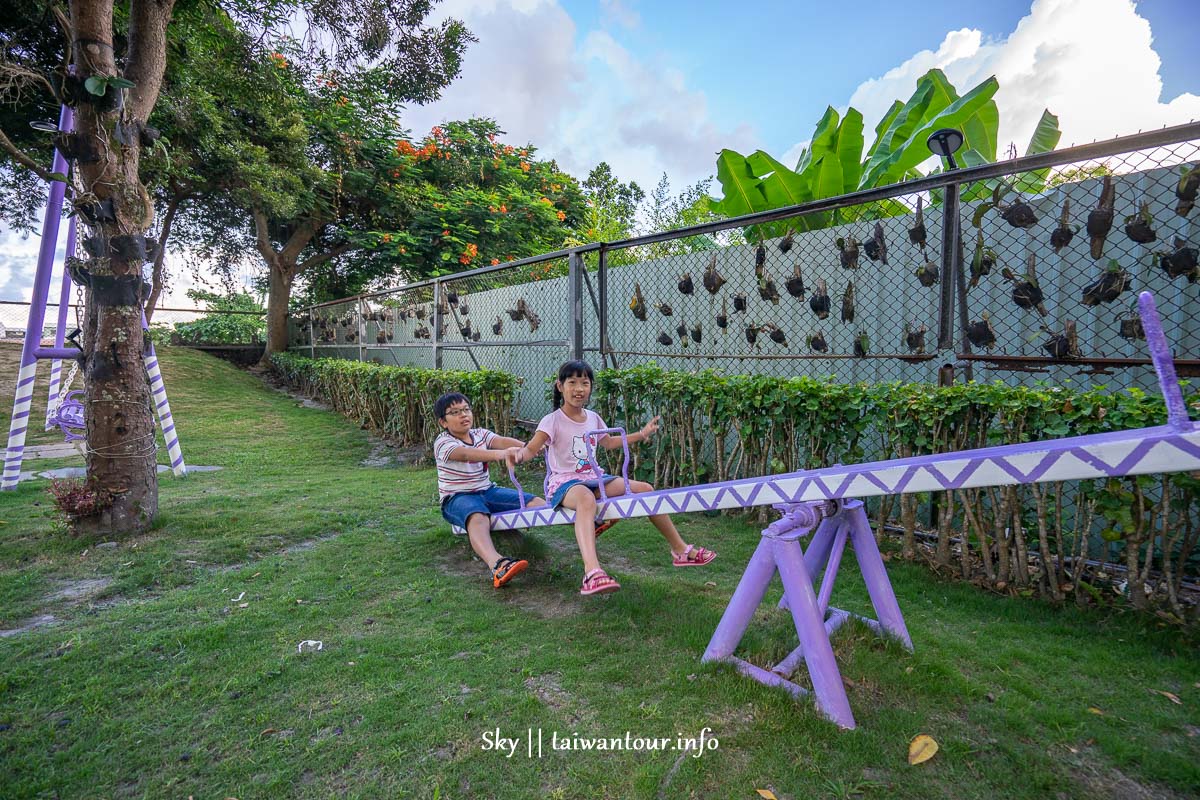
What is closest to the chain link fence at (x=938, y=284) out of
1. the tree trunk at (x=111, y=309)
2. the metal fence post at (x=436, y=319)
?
the metal fence post at (x=436, y=319)

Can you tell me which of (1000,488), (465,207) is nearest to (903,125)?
(1000,488)

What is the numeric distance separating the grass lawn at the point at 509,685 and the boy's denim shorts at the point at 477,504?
0.29m

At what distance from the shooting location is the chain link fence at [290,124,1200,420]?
354 centimetres

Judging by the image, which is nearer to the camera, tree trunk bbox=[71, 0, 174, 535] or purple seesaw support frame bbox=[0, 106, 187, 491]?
tree trunk bbox=[71, 0, 174, 535]

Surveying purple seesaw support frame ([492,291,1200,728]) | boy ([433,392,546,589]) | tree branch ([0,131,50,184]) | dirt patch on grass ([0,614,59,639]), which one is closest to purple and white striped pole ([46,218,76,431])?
tree branch ([0,131,50,184])

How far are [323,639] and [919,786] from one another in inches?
97.0

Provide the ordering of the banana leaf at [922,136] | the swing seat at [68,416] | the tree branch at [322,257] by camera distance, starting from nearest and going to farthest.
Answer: the banana leaf at [922,136]
the swing seat at [68,416]
the tree branch at [322,257]

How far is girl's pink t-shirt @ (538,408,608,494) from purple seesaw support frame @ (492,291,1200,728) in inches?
24.3

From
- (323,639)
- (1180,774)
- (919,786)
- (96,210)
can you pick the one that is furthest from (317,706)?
(96,210)

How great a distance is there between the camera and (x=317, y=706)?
7.38 ft

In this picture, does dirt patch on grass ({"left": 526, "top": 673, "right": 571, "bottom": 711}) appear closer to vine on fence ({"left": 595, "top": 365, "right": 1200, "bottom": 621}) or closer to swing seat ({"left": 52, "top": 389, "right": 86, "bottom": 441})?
vine on fence ({"left": 595, "top": 365, "right": 1200, "bottom": 621})

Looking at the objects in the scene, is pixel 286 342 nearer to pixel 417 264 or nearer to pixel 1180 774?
pixel 417 264

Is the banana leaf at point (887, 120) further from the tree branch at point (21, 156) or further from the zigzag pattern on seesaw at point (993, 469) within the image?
the tree branch at point (21, 156)

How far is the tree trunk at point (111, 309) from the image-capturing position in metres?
4.14
